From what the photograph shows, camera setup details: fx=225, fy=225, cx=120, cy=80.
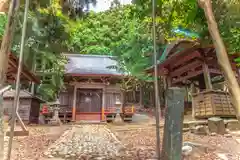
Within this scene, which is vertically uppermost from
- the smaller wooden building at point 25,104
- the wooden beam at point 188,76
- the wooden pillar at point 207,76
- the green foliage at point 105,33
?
the green foliage at point 105,33

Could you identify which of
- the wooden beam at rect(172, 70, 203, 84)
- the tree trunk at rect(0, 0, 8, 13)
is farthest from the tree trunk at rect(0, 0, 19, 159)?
the wooden beam at rect(172, 70, 203, 84)

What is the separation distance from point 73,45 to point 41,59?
999cm

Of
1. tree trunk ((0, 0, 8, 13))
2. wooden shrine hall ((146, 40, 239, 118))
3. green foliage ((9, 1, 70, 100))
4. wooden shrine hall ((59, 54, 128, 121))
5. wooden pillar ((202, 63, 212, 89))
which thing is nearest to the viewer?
tree trunk ((0, 0, 8, 13))

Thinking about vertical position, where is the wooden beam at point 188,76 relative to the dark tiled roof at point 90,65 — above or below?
below

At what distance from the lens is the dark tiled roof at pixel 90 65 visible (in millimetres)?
17125

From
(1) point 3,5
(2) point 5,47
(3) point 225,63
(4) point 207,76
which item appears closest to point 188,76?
(4) point 207,76

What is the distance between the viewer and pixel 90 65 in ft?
63.1

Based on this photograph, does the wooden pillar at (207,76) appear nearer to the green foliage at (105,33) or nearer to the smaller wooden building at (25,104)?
the smaller wooden building at (25,104)

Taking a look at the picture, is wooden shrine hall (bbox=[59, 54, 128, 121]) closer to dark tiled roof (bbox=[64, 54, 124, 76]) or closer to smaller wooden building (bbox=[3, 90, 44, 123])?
dark tiled roof (bbox=[64, 54, 124, 76])

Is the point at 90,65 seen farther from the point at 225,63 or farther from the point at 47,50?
the point at 225,63

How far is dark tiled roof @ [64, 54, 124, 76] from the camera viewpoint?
674 inches

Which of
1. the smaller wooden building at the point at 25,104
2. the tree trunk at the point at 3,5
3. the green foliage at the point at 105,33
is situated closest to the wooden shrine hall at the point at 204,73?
the tree trunk at the point at 3,5

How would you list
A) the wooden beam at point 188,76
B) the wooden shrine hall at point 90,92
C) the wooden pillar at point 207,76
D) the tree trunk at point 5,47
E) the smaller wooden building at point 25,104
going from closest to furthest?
the tree trunk at point 5,47
the wooden pillar at point 207,76
the wooden beam at point 188,76
the smaller wooden building at point 25,104
the wooden shrine hall at point 90,92

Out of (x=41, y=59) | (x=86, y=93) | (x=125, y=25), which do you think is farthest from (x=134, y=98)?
(x=41, y=59)
